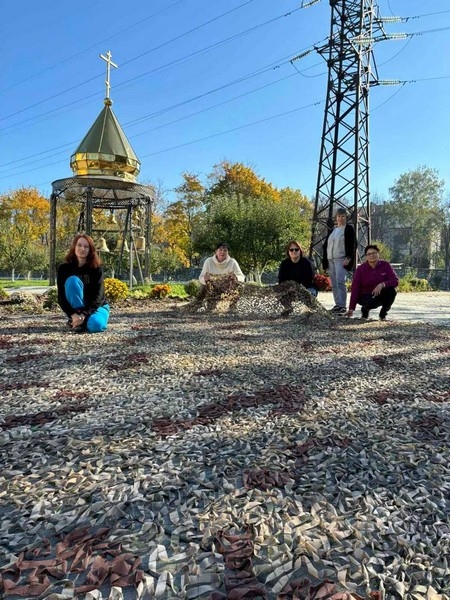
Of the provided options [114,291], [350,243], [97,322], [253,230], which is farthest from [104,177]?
[350,243]

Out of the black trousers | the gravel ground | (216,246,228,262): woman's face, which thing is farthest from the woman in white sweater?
the gravel ground

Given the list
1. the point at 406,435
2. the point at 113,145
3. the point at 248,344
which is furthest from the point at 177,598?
the point at 113,145

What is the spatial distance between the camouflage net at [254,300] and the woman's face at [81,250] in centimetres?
284

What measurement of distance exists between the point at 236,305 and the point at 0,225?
2842 centimetres

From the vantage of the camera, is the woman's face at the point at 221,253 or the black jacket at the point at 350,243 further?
the woman's face at the point at 221,253

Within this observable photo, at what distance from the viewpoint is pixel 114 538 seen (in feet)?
4.51

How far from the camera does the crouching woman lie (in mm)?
5442

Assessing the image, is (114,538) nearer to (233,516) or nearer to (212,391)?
(233,516)

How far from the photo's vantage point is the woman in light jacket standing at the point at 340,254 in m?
7.24

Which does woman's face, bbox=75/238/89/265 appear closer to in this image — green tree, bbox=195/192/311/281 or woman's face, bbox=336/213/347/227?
woman's face, bbox=336/213/347/227

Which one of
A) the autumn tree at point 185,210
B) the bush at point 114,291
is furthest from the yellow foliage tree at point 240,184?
the bush at point 114,291

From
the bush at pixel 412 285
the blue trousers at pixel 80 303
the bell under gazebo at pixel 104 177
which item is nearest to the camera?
the blue trousers at pixel 80 303

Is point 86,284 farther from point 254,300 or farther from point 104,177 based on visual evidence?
point 104,177

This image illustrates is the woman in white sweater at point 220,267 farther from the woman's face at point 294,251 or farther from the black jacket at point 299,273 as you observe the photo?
the woman's face at point 294,251
